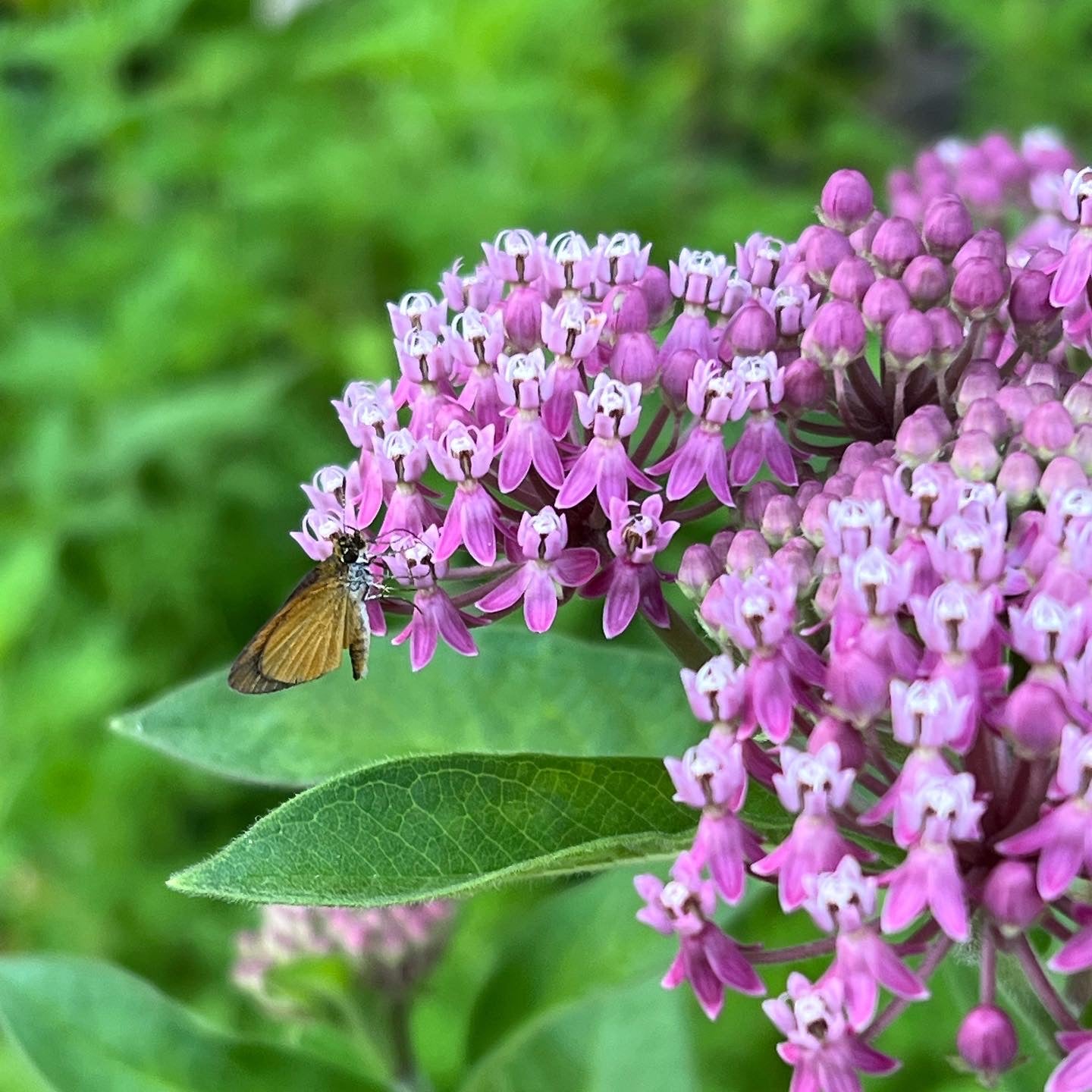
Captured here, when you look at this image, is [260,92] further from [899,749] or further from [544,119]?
[899,749]

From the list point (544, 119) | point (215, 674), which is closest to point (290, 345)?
point (544, 119)

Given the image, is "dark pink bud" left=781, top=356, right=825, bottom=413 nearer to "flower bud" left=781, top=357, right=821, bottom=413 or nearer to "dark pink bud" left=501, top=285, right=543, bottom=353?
"flower bud" left=781, top=357, right=821, bottom=413

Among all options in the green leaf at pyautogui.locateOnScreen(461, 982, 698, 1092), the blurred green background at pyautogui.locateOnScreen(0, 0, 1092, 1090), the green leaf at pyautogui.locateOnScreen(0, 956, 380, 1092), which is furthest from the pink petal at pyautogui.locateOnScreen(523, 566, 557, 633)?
the blurred green background at pyautogui.locateOnScreen(0, 0, 1092, 1090)

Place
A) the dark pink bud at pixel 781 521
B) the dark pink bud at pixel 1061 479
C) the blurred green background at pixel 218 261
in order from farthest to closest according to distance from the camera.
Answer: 1. the blurred green background at pixel 218 261
2. the dark pink bud at pixel 781 521
3. the dark pink bud at pixel 1061 479

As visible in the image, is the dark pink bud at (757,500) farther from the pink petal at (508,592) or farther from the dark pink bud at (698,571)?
the pink petal at (508,592)

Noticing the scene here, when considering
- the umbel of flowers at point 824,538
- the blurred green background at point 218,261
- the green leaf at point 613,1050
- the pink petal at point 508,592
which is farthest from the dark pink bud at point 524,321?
the blurred green background at point 218,261
